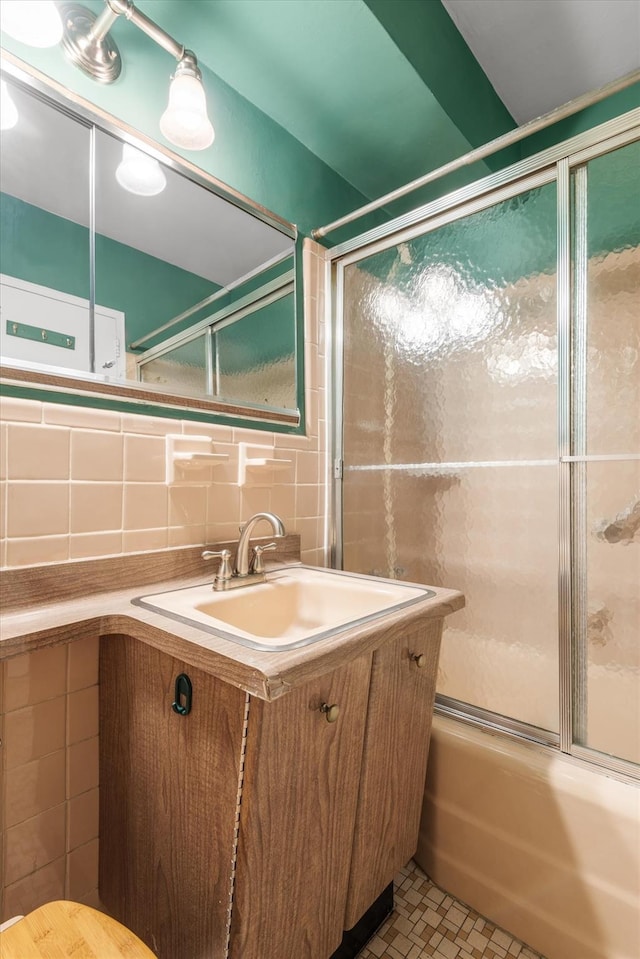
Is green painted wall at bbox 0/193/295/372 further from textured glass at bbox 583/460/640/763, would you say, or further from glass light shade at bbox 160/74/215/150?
textured glass at bbox 583/460/640/763

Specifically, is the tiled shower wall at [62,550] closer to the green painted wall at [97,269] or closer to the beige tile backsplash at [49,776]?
the beige tile backsplash at [49,776]

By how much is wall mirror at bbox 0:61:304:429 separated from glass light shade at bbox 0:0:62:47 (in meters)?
0.07

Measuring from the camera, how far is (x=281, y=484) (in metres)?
1.43

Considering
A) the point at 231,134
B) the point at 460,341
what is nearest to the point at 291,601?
the point at 460,341

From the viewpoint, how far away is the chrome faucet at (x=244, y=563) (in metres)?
1.06

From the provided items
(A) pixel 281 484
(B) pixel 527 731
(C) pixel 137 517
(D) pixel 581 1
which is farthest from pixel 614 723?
(D) pixel 581 1

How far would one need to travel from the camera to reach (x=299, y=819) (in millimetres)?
775

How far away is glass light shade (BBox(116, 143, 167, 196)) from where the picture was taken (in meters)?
1.09

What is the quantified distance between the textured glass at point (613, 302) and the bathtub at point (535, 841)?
2.60ft

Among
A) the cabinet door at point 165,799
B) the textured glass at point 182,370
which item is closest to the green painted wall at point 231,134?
the textured glass at point 182,370

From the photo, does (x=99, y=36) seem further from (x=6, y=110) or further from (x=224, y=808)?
(x=224, y=808)

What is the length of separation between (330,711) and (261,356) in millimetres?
1029

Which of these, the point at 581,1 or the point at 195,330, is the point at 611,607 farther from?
the point at 581,1

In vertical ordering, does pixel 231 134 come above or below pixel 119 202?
above
